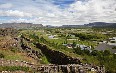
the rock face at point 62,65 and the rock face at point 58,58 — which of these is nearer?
the rock face at point 62,65

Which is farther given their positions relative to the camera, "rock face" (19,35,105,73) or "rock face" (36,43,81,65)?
"rock face" (36,43,81,65)

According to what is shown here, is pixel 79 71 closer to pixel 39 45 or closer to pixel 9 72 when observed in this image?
pixel 9 72

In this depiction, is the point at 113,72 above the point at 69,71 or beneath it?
beneath

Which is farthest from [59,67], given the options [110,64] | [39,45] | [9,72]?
[39,45]

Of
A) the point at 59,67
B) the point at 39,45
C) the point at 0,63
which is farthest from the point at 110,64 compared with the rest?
the point at 39,45

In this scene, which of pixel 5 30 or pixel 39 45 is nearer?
pixel 39 45

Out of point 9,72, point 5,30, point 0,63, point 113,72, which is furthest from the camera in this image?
point 5,30

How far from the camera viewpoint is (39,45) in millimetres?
91375

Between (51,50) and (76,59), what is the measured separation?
840 inches

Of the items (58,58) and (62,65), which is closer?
(62,65)

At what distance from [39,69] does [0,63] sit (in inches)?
316

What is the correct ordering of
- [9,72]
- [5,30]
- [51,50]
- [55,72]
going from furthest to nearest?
[5,30]
[51,50]
[55,72]
[9,72]

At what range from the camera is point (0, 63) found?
134 ft

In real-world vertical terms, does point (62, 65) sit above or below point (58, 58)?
above
